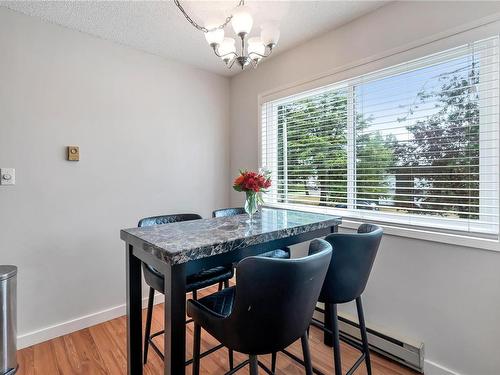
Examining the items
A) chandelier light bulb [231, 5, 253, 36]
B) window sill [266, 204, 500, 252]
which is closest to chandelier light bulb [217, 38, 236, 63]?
chandelier light bulb [231, 5, 253, 36]

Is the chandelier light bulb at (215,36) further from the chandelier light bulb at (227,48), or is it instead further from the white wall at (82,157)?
the white wall at (82,157)

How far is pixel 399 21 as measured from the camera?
192cm

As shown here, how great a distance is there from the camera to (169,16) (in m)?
2.11

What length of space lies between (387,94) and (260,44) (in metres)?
1.03

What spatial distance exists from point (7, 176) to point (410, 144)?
2.92 metres

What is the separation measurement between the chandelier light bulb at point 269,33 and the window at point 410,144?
0.86m

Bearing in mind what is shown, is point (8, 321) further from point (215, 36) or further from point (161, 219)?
point (215, 36)

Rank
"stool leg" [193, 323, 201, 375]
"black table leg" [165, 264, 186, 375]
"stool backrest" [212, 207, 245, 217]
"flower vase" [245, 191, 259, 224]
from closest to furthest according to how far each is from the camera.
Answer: "black table leg" [165, 264, 186, 375]
"stool leg" [193, 323, 201, 375]
"flower vase" [245, 191, 259, 224]
"stool backrest" [212, 207, 245, 217]

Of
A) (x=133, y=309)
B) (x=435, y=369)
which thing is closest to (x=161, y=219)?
(x=133, y=309)

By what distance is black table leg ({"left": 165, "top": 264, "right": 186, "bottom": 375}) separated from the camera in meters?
1.12

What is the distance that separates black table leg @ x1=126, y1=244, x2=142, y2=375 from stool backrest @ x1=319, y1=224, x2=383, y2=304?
1.03 meters

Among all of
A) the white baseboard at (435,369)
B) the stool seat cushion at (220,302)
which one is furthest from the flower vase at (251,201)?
the white baseboard at (435,369)

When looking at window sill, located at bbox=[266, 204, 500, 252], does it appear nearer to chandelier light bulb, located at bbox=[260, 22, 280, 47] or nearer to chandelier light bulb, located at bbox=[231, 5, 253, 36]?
chandelier light bulb, located at bbox=[260, 22, 280, 47]

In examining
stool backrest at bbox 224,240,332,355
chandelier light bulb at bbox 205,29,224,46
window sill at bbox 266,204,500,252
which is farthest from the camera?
chandelier light bulb at bbox 205,29,224,46
